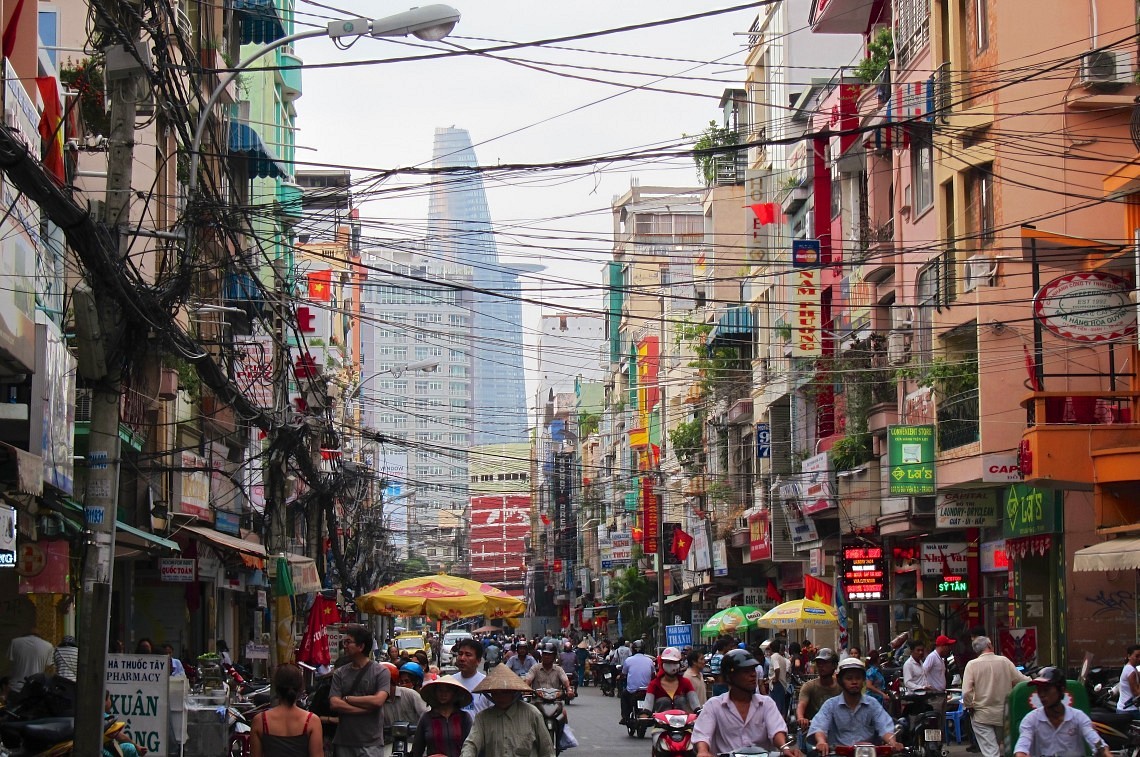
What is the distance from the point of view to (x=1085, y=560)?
2298cm

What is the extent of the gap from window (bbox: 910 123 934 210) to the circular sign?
292 inches

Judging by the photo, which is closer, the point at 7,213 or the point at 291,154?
the point at 7,213

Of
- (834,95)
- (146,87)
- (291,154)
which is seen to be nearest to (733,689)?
(146,87)

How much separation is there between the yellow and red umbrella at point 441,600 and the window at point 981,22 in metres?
13.4

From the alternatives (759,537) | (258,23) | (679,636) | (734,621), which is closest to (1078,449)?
(734,621)

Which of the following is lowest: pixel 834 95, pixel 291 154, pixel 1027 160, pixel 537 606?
pixel 537 606

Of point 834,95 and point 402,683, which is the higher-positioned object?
point 834,95

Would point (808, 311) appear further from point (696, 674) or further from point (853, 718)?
point (853, 718)

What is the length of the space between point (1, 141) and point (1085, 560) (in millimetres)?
16587

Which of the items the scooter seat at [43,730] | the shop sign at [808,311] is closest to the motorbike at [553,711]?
the scooter seat at [43,730]

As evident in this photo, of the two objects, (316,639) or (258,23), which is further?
(258,23)

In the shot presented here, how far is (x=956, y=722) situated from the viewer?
24531mm

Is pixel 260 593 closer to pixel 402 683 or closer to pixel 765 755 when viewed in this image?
pixel 402 683

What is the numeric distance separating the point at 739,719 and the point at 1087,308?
15.6 metres
